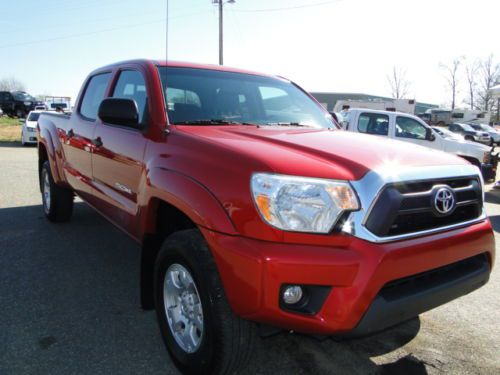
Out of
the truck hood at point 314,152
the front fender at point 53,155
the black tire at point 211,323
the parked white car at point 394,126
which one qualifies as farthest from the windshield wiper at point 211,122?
the parked white car at point 394,126

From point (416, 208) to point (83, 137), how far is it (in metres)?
3.22

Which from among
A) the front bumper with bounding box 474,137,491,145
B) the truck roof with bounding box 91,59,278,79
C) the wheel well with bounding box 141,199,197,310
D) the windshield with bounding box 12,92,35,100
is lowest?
the front bumper with bounding box 474,137,491,145

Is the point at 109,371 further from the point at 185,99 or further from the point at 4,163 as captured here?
the point at 4,163

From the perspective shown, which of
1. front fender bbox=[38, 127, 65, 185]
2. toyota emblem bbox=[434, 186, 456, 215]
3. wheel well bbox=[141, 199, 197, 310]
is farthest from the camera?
front fender bbox=[38, 127, 65, 185]

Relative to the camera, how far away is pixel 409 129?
37.0 feet

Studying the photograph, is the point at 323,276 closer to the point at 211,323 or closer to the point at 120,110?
the point at 211,323

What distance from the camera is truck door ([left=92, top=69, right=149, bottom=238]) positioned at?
3109mm

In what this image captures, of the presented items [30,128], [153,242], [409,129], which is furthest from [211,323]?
[30,128]

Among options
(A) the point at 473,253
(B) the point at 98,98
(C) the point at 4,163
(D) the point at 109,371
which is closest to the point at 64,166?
(B) the point at 98,98

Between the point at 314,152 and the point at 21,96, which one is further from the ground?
the point at 21,96

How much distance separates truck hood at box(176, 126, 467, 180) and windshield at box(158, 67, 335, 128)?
258 millimetres

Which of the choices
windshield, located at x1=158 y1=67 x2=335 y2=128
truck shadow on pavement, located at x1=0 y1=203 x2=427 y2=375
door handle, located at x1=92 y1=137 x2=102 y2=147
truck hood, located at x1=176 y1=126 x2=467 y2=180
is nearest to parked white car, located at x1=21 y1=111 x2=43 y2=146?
truck shadow on pavement, located at x1=0 y1=203 x2=427 y2=375

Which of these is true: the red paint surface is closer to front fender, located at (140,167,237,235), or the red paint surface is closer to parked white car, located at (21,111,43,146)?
front fender, located at (140,167,237,235)

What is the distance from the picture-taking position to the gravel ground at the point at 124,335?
268cm
